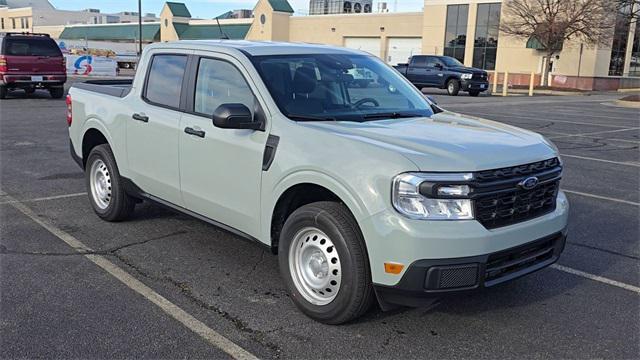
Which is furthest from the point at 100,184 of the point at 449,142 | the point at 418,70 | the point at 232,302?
the point at 418,70

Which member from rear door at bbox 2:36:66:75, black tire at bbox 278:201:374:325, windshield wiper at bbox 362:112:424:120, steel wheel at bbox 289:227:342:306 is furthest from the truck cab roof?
rear door at bbox 2:36:66:75

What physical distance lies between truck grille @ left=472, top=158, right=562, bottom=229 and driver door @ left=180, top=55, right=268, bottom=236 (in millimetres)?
1545

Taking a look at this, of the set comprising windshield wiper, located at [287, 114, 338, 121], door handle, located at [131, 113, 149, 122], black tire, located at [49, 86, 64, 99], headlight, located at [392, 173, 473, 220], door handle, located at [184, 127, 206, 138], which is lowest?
black tire, located at [49, 86, 64, 99]

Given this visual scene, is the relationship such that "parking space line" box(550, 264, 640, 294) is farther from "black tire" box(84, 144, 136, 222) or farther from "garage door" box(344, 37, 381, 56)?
"garage door" box(344, 37, 381, 56)

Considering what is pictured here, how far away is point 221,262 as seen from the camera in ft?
16.6

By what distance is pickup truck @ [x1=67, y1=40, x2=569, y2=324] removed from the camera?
3455mm

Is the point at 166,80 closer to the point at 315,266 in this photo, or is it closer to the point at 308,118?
the point at 308,118

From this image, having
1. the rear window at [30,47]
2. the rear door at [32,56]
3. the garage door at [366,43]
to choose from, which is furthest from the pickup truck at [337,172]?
the garage door at [366,43]

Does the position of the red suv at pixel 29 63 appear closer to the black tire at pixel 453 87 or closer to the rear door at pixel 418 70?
the rear door at pixel 418 70

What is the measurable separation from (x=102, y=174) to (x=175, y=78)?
63.7 inches

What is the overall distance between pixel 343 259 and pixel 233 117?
1.25m

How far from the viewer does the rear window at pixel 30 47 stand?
1922 centimetres

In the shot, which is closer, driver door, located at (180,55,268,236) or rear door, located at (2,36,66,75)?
driver door, located at (180,55,268,236)

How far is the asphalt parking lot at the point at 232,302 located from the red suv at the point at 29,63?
45.5 ft
